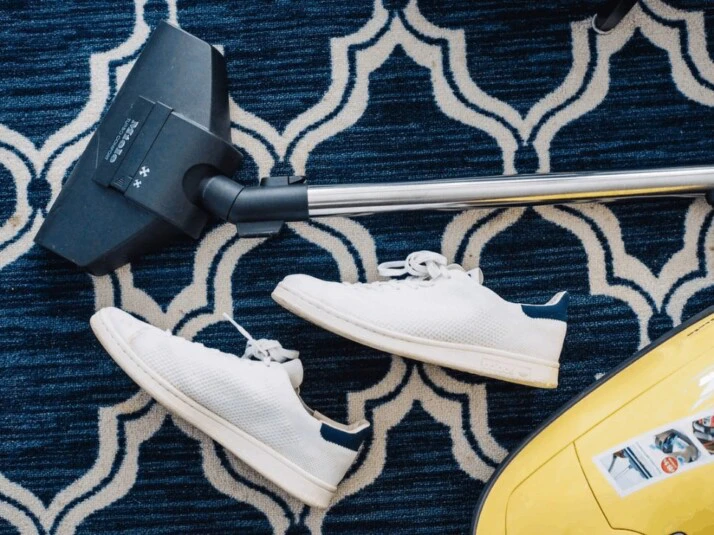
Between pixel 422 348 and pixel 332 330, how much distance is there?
0.12 m

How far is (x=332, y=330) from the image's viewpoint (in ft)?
2.82

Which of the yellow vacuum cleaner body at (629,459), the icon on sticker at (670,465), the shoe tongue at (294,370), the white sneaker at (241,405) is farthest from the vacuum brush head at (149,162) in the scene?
the icon on sticker at (670,465)

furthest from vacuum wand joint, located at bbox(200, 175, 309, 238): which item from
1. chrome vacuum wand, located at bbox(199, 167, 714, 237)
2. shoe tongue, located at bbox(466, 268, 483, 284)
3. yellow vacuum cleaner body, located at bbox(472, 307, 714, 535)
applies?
yellow vacuum cleaner body, located at bbox(472, 307, 714, 535)

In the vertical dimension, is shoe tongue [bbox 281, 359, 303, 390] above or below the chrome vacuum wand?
below

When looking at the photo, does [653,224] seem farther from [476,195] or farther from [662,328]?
[476,195]

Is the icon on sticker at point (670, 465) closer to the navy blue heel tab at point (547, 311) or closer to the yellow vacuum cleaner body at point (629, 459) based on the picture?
the yellow vacuum cleaner body at point (629, 459)

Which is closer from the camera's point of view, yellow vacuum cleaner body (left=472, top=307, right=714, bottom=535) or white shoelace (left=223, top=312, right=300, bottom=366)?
yellow vacuum cleaner body (left=472, top=307, right=714, bottom=535)

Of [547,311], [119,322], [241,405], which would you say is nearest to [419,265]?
[547,311]

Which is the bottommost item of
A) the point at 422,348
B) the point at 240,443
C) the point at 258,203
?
the point at 240,443

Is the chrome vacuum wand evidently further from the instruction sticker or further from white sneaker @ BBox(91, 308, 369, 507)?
the instruction sticker

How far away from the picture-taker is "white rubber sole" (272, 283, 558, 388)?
849mm

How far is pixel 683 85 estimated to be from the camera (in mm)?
947

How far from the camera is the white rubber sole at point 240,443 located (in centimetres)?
85

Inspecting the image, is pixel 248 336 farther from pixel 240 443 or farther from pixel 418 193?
pixel 418 193
